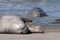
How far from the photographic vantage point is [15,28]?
6.72m

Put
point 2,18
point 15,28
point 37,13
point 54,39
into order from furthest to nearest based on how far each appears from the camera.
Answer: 1. point 37,13
2. point 2,18
3. point 15,28
4. point 54,39

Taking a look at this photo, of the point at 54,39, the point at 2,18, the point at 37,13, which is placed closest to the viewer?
the point at 54,39

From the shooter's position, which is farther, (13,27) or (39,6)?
(39,6)

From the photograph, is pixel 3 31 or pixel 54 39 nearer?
pixel 54 39

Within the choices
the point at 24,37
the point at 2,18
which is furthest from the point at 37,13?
the point at 24,37

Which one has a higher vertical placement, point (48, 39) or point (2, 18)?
point (2, 18)

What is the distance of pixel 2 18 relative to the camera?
716 cm

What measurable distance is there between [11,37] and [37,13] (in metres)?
6.61

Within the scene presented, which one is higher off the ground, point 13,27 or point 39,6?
point 39,6

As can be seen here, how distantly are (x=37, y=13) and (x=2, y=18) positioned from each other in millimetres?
5648

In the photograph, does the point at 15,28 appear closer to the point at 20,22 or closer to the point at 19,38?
the point at 20,22

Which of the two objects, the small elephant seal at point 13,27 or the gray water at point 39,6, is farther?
the gray water at point 39,6

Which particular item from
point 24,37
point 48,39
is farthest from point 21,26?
point 48,39

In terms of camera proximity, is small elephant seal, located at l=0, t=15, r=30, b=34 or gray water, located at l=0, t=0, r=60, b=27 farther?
gray water, located at l=0, t=0, r=60, b=27
